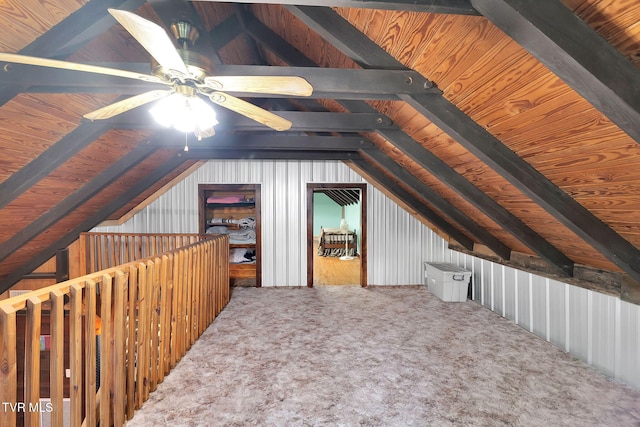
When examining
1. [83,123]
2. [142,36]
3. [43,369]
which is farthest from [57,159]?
[43,369]

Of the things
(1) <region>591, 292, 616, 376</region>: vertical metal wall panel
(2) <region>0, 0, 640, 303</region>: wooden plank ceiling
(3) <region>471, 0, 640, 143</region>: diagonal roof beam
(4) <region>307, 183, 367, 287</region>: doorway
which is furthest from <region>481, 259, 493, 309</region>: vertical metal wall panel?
(3) <region>471, 0, 640, 143</region>: diagonal roof beam

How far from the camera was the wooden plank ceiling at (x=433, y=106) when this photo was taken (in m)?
1.05

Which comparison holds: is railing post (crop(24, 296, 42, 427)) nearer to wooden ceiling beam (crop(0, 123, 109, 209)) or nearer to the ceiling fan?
the ceiling fan

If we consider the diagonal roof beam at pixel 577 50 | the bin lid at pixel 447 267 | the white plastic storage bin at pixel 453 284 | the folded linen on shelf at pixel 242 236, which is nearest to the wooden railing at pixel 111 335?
the diagonal roof beam at pixel 577 50

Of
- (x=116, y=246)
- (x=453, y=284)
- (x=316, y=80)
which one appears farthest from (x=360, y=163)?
(x=116, y=246)

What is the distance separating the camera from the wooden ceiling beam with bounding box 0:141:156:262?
3184 mm

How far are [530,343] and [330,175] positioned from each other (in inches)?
140

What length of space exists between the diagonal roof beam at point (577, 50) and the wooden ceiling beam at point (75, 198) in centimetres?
336

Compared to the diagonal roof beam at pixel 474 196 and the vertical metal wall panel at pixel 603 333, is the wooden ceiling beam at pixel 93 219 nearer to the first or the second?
the diagonal roof beam at pixel 474 196

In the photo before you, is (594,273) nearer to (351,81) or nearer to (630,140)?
(630,140)

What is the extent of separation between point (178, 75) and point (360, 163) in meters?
3.19

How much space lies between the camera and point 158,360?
2.21 m

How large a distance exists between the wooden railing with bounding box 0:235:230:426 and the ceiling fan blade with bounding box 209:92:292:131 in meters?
1.24

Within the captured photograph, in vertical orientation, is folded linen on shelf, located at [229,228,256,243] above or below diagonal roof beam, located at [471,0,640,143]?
below
